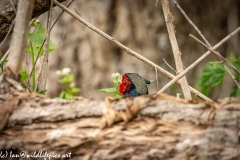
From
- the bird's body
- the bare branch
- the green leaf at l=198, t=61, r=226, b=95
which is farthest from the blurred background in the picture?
the bare branch

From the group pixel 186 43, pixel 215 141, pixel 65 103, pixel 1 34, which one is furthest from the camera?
pixel 186 43

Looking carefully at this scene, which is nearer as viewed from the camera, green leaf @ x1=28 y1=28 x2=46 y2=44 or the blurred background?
green leaf @ x1=28 y1=28 x2=46 y2=44

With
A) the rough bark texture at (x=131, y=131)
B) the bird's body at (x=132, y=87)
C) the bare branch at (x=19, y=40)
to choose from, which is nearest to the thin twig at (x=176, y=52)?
the bird's body at (x=132, y=87)

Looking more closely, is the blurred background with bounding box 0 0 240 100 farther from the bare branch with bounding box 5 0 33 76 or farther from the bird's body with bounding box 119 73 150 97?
the bare branch with bounding box 5 0 33 76

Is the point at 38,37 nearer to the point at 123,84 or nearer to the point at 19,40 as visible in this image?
the point at 19,40

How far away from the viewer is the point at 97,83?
463cm

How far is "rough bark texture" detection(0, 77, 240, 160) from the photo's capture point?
4.26 ft

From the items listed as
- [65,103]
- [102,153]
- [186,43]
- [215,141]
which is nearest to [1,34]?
[65,103]

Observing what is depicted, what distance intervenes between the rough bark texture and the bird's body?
71 centimetres

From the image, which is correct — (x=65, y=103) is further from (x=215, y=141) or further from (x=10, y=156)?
(x=215, y=141)

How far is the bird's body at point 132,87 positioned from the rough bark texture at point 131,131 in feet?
2.31

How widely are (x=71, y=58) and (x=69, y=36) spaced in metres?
0.25

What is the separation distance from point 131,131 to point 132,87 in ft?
2.65

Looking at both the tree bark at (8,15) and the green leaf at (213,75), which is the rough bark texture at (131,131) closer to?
the tree bark at (8,15)
